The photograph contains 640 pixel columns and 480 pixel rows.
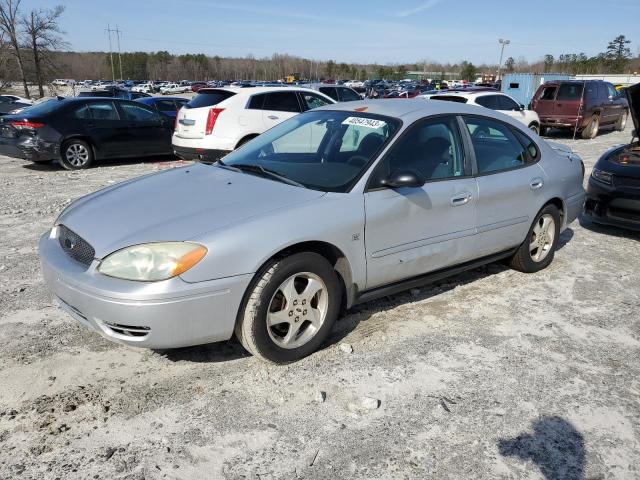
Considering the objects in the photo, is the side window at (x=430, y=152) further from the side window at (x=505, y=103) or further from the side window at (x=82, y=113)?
the side window at (x=505, y=103)

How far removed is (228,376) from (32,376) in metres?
1.15

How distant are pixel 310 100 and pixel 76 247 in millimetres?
8127

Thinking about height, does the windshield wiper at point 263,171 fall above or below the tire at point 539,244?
above

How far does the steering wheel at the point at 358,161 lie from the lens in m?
3.56

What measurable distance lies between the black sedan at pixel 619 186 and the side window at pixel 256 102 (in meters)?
5.85

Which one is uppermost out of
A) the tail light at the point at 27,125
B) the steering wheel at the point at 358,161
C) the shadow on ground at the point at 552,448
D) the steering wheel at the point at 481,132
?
the steering wheel at the point at 481,132

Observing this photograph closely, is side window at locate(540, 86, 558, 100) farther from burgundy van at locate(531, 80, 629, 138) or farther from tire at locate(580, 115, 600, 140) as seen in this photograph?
tire at locate(580, 115, 600, 140)

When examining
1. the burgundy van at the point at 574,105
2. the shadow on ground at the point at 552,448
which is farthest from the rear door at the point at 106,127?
the burgundy van at the point at 574,105

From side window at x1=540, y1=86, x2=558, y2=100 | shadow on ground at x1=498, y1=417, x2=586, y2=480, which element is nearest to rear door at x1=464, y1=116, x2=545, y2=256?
shadow on ground at x1=498, y1=417, x2=586, y2=480

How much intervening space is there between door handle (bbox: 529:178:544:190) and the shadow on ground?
2.35 meters

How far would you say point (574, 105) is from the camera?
53.5 ft

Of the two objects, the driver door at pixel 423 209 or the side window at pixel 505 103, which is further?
the side window at pixel 505 103

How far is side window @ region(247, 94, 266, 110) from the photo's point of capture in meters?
9.68

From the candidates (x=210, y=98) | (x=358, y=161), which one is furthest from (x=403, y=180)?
(x=210, y=98)
